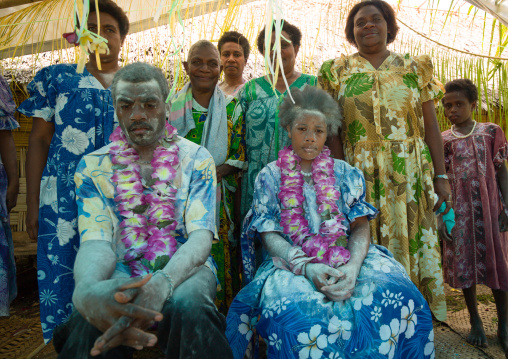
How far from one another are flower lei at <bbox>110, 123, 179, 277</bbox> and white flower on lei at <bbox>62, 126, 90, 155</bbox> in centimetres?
44

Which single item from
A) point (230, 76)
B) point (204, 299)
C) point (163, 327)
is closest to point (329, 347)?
point (204, 299)

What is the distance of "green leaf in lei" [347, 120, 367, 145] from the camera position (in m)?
2.98

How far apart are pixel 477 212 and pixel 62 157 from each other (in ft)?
11.6

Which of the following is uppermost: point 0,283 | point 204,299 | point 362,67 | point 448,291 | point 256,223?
point 362,67

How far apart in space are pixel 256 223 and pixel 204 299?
2.52ft

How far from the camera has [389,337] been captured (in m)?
2.01

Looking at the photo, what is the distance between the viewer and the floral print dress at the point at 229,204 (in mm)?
3229

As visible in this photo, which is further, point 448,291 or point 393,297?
point 448,291

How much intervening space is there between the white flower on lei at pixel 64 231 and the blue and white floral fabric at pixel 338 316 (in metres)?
1.17

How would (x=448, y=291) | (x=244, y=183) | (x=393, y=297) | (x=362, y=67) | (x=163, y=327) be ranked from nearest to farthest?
1. (x=163, y=327)
2. (x=393, y=297)
3. (x=362, y=67)
4. (x=244, y=183)
5. (x=448, y=291)

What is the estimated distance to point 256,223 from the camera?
250cm

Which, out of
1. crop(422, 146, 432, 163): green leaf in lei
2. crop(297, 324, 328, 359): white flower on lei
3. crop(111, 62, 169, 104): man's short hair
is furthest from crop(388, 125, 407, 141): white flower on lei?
crop(111, 62, 169, 104): man's short hair

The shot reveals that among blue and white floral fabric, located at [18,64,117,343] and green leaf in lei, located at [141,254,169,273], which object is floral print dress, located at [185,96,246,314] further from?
green leaf in lei, located at [141,254,169,273]

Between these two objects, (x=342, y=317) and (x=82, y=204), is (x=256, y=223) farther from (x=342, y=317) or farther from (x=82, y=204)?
(x=82, y=204)
